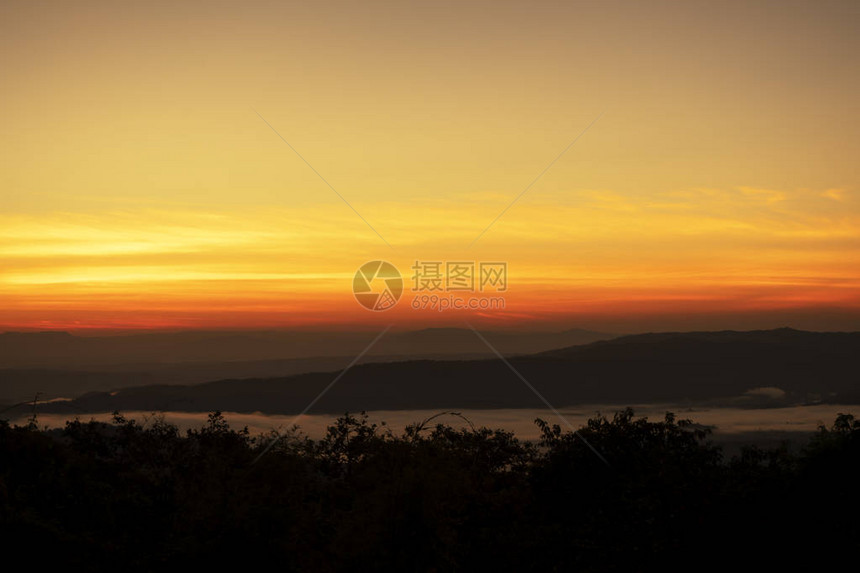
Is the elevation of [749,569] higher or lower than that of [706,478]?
lower

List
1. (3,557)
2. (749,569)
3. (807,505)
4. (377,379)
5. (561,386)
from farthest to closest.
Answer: (561,386) < (377,379) < (807,505) < (749,569) < (3,557)

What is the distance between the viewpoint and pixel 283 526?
588 inches

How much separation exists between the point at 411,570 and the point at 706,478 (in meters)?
9.13

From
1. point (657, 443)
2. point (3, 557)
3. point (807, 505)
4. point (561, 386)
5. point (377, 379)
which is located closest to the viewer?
point (3, 557)

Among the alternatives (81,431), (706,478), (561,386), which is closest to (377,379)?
(561,386)

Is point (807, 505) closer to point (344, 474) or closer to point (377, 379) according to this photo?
point (344, 474)

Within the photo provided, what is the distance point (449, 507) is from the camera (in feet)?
55.0

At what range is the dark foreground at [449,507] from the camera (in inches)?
591

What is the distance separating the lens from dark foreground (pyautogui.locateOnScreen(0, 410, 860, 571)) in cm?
1502

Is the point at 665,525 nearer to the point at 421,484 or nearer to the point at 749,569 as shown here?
the point at 749,569

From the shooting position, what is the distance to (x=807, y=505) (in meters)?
18.0

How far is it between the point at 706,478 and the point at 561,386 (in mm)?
158448

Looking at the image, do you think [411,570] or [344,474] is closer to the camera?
[411,570]

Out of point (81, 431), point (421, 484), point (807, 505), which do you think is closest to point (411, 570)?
point (421, 484)
